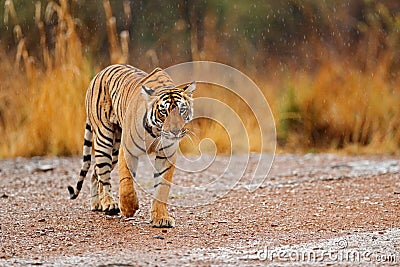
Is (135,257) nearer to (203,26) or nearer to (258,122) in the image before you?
(258,122)

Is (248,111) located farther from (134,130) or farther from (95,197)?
(134,130)

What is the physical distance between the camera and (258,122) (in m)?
12.1

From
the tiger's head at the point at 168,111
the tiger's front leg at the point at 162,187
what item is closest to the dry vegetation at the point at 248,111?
the tiger's front leg at the point at 162,187

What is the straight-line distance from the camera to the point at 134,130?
6523mm

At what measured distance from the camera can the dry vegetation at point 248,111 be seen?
11.3 metres

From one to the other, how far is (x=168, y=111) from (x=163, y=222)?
0.86 meters

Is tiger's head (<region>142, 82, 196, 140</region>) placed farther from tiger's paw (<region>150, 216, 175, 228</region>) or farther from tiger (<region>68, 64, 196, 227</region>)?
tiger's paw (<region>150, 216, 175, 228</region>)

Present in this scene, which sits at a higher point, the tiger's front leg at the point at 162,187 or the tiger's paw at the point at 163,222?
the tiger's front leg at the point at 162,187

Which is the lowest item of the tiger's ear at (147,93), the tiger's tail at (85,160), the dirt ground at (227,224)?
the dirt ground at (227,224)

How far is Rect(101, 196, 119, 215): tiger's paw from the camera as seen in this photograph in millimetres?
7090

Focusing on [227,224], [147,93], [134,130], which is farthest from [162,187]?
[147,93]

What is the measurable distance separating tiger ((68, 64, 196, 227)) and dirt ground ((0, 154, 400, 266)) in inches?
8.5

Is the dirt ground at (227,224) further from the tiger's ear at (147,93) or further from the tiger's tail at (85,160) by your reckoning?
the tiger's ear at (147,93)

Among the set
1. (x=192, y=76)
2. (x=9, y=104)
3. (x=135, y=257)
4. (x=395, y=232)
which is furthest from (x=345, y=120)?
(x=135, y=257)
